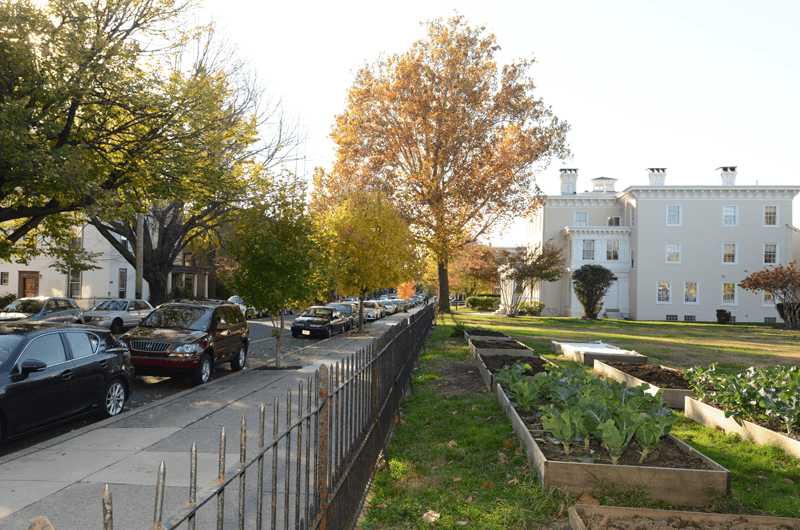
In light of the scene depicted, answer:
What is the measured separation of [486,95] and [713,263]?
93.8ft

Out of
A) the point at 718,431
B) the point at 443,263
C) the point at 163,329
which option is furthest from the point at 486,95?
the point at 718,431

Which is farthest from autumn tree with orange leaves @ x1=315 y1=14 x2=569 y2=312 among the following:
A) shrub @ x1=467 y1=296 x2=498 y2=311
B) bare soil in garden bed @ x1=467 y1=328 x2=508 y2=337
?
shrub @ x1=467 y1=296 x2=498 y2=311

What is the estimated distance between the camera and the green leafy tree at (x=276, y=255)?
47.6 ft

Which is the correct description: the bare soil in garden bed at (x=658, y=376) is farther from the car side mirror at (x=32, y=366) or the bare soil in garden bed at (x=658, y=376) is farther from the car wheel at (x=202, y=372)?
the car side mirror at (x=32, y=366)

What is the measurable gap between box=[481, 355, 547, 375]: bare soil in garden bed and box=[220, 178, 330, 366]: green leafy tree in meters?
5.30

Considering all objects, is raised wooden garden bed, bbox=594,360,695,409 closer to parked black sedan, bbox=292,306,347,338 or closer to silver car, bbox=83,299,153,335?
parked black sedan, bbox=292,306,347,338

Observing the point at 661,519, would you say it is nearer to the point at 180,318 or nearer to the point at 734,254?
the point at 180,318

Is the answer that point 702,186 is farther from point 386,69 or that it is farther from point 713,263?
point 386,69

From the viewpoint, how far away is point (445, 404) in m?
9.14

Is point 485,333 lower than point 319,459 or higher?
lower

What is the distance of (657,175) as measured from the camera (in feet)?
162

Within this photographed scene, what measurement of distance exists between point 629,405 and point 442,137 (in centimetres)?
2565

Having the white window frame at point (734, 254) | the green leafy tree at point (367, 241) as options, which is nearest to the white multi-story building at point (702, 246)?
the white window frame at point (734, 254)

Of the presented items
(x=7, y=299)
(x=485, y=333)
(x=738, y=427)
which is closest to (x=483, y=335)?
(x=485, y=333)
